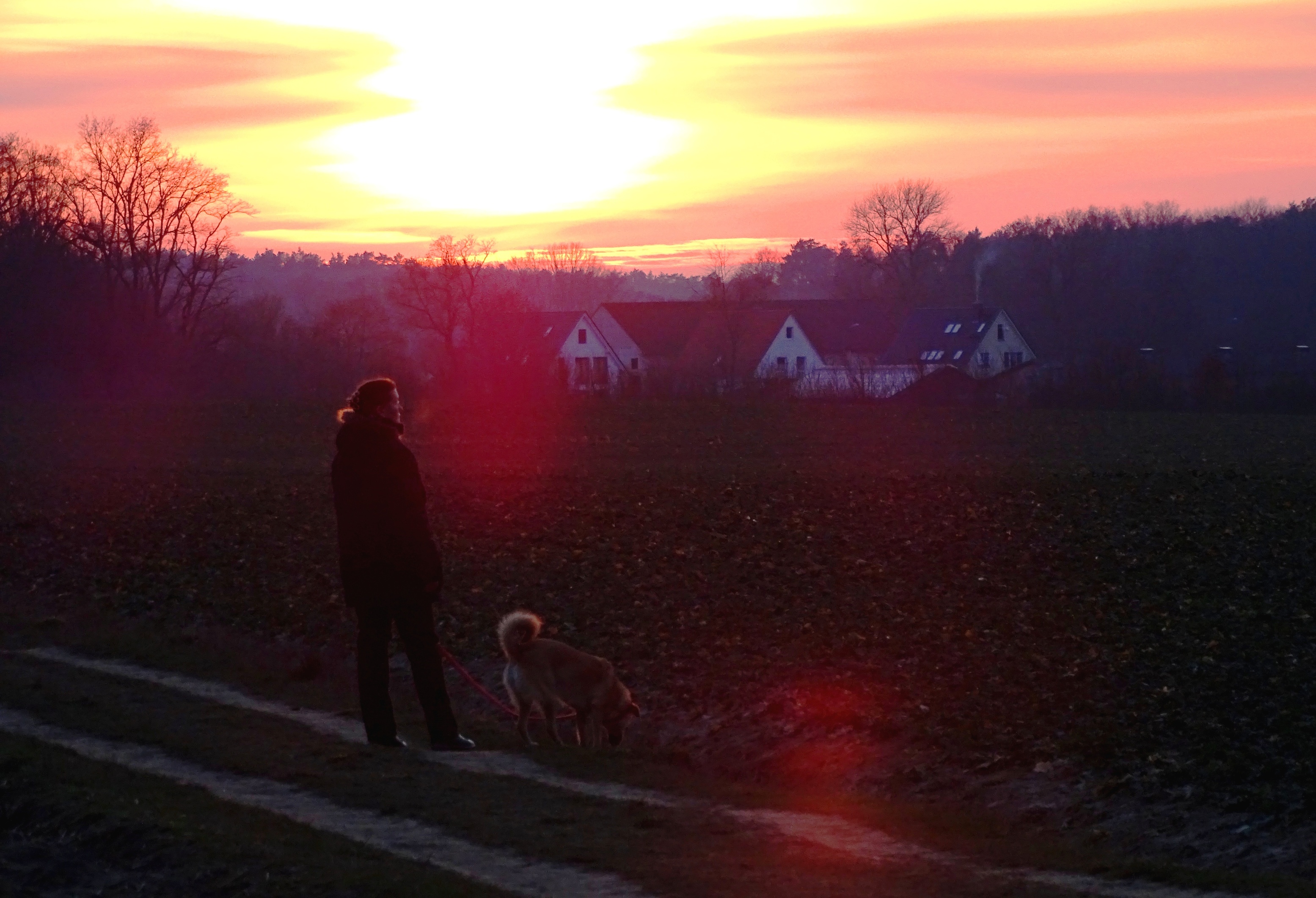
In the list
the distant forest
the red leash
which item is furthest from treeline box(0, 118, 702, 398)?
the red leash

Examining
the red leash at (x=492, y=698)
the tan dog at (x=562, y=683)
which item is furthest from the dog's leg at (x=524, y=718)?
the red leash at (x=492, y=698)

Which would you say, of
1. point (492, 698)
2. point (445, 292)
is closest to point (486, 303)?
point (445, 292)

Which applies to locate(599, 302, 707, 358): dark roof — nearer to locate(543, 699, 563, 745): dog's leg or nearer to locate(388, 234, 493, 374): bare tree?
locate(388, 234, 493, 374): bare tree

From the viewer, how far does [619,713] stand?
9742 millimetres

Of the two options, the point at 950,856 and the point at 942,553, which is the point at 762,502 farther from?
the point at 950,856

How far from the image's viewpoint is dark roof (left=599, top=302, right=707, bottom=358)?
99.2 m

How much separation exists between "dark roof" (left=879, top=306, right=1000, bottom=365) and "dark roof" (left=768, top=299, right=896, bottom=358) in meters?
2.21

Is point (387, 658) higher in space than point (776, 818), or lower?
higher

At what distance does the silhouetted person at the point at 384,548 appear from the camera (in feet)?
29.6

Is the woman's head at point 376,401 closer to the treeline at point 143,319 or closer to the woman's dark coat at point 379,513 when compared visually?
the woman's dark coat at point 379,513

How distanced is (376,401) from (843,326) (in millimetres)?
89791

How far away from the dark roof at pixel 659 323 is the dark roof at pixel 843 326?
5962 mm

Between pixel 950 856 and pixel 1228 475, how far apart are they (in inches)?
920

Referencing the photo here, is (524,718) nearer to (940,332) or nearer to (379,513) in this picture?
(379,513)
